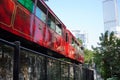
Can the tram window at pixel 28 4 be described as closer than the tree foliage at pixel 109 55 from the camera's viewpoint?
Yes

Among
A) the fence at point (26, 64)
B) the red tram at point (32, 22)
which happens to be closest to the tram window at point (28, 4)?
→ the red tram at point (32, 22)

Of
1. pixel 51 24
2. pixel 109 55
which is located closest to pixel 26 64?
pixel 51 24

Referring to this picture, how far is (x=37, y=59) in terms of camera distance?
4.74m

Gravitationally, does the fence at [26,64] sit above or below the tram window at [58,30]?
below

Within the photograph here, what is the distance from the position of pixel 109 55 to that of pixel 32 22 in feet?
82.2

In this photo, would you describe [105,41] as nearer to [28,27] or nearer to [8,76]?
[28,27]

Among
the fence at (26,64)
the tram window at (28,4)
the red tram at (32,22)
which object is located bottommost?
the fence at (26,64)

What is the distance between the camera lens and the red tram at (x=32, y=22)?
6.72 m

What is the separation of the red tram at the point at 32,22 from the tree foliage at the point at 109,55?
63.0 feet

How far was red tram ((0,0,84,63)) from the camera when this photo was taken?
6.72 meters

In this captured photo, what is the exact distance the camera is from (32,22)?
8.52 metres

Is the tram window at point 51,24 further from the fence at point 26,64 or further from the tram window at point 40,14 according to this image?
the fence at point 26,64

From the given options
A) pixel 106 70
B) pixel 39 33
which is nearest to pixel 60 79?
pixel 39 33

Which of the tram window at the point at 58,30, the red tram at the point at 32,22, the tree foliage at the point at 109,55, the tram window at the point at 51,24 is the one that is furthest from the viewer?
the tree foliage at the point at 109,55
